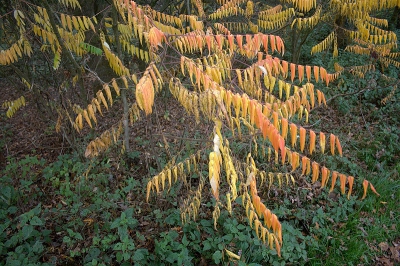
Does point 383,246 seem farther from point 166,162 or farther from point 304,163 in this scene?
point 166,162

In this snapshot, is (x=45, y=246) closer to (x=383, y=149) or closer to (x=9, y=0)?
(x=9, y=0)

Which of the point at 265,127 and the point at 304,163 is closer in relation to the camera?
the point at 265,127

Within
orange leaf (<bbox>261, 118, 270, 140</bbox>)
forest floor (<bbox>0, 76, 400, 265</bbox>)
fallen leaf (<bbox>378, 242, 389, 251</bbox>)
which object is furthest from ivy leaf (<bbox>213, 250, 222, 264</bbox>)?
fallen leaf (<bbox>378, 242, 389, 251</bbox>)

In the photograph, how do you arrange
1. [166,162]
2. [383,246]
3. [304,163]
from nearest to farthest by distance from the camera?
[304,163] → [383,246] → [166,162]

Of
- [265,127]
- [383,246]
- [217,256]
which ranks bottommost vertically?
[383,246]

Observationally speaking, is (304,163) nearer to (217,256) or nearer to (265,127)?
(265,127)

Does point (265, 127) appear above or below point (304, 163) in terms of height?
above

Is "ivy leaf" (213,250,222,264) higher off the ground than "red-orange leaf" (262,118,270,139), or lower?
lower

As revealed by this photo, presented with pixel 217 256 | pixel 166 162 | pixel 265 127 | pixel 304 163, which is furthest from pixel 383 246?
pixel 265 127

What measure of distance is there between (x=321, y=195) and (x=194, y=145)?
210 centimetres

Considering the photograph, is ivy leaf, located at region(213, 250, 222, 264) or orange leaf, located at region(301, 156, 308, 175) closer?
orange leaf, located at region(301, 156, 308, 175)

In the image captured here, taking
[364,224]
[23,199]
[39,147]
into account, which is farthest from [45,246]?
[364,224]

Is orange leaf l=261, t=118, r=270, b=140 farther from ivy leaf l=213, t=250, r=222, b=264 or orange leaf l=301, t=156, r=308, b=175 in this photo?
ivy leaf l=213, t=250, r=222, b=264

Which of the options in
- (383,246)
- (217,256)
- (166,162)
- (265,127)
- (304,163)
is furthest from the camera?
(166,162)
